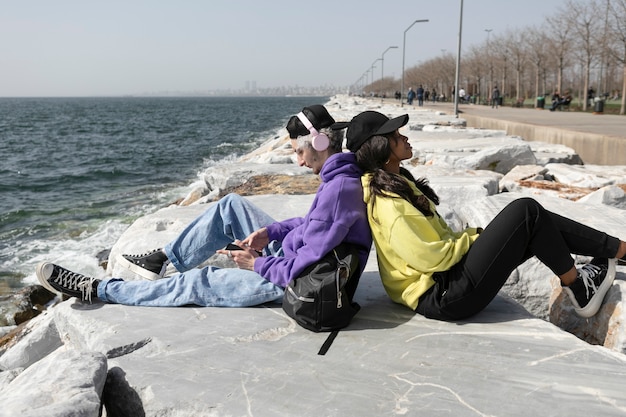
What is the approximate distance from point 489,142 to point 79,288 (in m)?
8.79

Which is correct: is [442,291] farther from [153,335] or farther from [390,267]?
[153,335]

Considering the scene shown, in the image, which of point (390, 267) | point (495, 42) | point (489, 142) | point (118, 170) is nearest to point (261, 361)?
point (390, 267)

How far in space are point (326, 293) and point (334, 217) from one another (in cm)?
36

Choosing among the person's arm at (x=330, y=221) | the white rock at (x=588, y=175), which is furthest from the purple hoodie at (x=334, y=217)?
the white rock at (x=588, y=175)

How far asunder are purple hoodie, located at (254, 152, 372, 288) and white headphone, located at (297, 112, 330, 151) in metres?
0.11

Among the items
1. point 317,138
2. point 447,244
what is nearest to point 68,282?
point 317,138

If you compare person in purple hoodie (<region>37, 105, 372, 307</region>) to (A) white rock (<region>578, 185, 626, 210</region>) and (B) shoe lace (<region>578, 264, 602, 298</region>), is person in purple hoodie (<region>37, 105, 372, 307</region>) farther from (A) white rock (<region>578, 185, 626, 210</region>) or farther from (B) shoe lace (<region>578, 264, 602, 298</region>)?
(A) white rock (<region>578, 185, 626, 210</region>)

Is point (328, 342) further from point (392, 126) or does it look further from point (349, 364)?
point (392, 126)

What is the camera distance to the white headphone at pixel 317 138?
2932mm

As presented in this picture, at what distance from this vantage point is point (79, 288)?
3246mm

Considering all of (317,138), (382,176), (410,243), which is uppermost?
(317,138)

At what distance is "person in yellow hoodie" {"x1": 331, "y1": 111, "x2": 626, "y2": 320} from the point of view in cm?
274

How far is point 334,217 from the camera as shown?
2799mm

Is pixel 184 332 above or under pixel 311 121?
under
